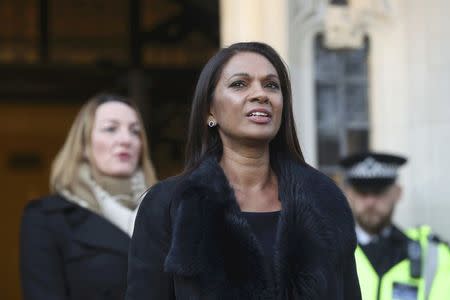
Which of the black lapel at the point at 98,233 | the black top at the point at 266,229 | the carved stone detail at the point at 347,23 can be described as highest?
the carved stone detail at the point at 347,23

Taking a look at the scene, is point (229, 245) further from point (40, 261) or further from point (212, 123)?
point (40, 261)

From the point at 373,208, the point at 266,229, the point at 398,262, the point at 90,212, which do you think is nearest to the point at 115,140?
the point at 90,212

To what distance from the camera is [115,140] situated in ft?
12.4

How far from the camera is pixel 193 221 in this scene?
2170mm

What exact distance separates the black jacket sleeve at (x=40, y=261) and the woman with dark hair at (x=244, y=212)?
4.23 ft

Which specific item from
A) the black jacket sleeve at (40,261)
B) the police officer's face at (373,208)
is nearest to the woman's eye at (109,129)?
the black jacket sleeve at (40,261)

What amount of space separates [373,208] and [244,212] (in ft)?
5.43

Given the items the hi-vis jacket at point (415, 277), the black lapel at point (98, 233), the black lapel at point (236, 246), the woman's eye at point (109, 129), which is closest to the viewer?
the black lapel at point (236, 246)

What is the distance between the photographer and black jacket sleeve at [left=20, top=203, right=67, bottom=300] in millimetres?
3449

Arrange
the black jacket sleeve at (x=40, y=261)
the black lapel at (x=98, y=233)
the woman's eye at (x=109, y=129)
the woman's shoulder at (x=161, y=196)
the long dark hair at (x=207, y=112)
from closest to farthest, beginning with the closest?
the woman's shoulder at (x=161, y=196) → the long dark hair at (x=207, y=112) → the black jacket sleeve at (x=40, y=261) → the black lapel at (x=98, y=233) → the woman's eye at (x=109, y=129)

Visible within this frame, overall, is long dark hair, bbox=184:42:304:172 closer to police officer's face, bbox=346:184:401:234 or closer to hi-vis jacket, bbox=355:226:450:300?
hi-vis jacket, bbox=355:226:450:300

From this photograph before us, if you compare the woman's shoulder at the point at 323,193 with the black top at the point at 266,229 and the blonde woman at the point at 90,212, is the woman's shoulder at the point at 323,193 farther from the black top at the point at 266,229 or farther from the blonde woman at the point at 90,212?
the blonde woman at the point at 90,212

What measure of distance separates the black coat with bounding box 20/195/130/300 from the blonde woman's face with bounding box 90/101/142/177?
0.79 feet

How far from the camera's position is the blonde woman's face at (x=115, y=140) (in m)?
3.79
